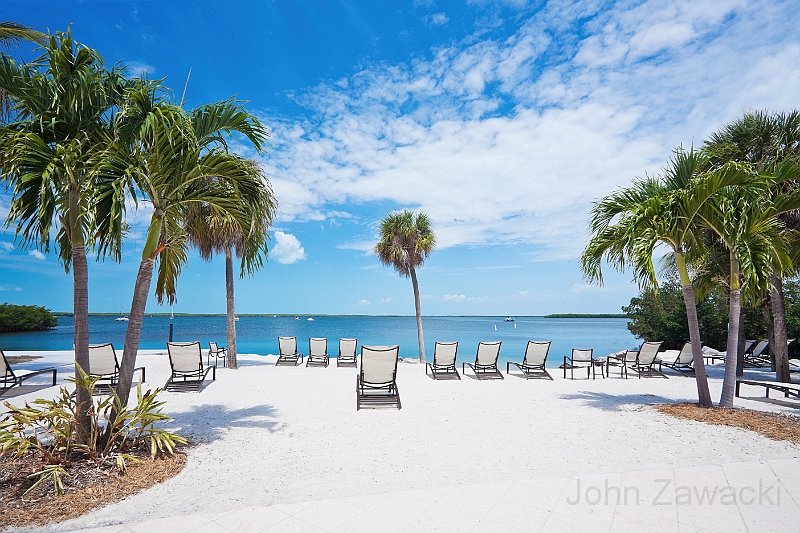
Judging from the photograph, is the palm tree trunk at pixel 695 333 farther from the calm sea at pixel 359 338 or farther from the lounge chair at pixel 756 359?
the calm sea at pixel 359 338

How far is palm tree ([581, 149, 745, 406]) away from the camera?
21.9 ft

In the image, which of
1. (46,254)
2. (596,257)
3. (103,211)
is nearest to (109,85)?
(103,211)

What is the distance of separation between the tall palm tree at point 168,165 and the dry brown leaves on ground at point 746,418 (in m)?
7.68

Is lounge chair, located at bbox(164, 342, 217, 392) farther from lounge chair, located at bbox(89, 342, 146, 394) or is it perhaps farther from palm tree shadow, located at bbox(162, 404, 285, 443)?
palm tree shadow, located at bbox(162, 404, 285, 443)

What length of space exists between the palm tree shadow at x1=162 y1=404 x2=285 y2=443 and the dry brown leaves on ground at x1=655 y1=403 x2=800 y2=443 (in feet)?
21.9

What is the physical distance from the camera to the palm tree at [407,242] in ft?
61.7

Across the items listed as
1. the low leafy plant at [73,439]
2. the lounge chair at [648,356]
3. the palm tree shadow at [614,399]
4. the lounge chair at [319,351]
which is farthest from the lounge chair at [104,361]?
the lounge chair at [648,356]

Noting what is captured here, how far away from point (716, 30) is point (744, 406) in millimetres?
7639

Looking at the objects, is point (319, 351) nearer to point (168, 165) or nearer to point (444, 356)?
point (444, 356)

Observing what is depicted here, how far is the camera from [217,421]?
653cm

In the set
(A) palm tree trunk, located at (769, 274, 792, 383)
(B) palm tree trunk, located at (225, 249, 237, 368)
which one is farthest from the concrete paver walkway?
(B) palm tree trunk, located at (225, 249, 237, 368)

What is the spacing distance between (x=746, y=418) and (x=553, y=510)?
5273 millimetres

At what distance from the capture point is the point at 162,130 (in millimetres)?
4730

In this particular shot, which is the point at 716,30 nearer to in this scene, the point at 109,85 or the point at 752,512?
the point at 752,512
